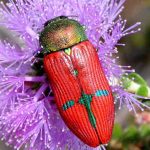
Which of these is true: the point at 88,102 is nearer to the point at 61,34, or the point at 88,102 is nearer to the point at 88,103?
the point at 88,103

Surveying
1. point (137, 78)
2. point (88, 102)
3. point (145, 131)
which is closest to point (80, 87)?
point (88, 102)

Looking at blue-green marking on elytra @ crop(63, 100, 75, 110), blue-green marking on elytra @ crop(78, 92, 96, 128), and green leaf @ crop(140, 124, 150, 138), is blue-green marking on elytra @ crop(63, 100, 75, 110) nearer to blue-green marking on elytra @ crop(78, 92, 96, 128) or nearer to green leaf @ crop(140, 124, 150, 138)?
blue-green marking on elytra @ crop(78, 92, 96, 128)

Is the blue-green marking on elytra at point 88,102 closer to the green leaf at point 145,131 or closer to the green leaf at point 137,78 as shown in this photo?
the green leaf at point 137,78

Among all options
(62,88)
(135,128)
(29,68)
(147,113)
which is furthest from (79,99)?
(147,113)

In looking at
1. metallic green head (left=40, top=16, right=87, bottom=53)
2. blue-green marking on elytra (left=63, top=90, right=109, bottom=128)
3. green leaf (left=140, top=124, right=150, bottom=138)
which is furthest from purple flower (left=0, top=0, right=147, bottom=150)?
green leaf (left=140, top=124, right=150, bottom=138)

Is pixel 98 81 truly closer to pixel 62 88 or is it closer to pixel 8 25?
pixel 62 88
